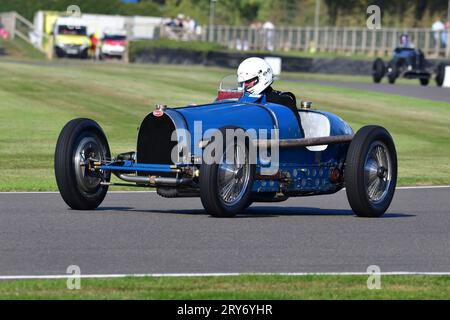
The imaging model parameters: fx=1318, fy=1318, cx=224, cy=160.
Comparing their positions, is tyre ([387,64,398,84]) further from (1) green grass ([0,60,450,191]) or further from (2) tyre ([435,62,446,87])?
(1) green grass ([0,60,450,191])

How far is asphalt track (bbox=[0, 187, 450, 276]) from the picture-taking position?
9352mm

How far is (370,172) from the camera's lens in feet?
41.9

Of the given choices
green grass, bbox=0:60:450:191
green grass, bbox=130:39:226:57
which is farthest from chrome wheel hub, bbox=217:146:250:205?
green grass, bbox=130:39:226:57

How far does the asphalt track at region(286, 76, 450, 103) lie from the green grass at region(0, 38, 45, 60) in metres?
23.0

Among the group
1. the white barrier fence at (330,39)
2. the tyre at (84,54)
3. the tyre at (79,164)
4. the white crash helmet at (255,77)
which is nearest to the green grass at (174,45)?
the tyre at (84,54)

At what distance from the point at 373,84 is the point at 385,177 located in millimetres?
33944

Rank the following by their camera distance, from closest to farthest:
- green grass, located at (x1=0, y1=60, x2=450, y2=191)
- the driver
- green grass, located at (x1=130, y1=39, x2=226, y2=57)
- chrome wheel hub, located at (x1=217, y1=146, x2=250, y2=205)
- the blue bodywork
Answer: chrome wheel hub, located at (x1=217, y1=146, x2=250, y2=205)
the blue bodywork
the driver
green grass, located at (x1=0, y1=60, x2=450, y2=191)
green grass, located at (x1=130, y1=39, x2=226, y2=57)

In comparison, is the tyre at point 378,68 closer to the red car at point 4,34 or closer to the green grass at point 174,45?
the green grass at point 174,45

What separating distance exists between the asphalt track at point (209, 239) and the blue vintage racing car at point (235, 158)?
248 millimetres

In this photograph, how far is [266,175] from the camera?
487 inches

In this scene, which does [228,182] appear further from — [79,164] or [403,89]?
[403,89]

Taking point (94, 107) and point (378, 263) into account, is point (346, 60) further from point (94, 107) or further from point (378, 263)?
point (378, 263)

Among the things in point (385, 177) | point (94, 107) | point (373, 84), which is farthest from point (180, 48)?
point (385, 177)

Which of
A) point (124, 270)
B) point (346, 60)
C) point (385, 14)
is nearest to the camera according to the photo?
point (124, 270)
